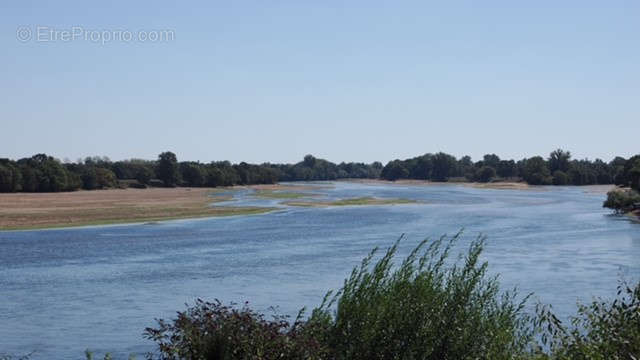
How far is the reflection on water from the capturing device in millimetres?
33625

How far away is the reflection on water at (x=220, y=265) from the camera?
33.6 meters

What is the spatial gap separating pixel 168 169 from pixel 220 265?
14324 centimetres

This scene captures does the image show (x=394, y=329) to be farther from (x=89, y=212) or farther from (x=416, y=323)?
(x=89, y=212)

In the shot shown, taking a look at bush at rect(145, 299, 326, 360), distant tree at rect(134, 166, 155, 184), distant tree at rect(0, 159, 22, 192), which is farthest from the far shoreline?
bush at rect(145, 299, 326, 360)

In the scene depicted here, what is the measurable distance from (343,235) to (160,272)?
83.8 feet

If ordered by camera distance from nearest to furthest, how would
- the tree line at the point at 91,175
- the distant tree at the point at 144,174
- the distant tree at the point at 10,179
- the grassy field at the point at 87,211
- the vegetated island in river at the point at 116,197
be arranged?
the grassy field at the point at 87,211 < the vegetated island in river at the point at 116,197 < the distant tree at the point at 10,179 < the tree line at the point at 91,175 < the distant tree at the point at 144,174

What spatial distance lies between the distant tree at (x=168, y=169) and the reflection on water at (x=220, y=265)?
101 meters

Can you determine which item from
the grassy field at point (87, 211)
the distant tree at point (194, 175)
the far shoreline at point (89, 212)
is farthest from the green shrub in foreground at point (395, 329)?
the distant tree at point (194, 175)

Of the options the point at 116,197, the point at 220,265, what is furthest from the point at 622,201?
the point at 116,197

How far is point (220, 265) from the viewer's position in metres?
50.4

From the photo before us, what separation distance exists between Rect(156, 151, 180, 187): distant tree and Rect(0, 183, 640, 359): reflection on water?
101 metres

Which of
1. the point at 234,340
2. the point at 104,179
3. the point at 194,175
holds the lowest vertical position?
the point at 234,340

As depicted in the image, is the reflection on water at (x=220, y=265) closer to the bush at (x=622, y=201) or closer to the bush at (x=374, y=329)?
the bush at (x=622, y=201)

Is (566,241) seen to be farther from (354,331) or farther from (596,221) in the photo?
(354,331)
